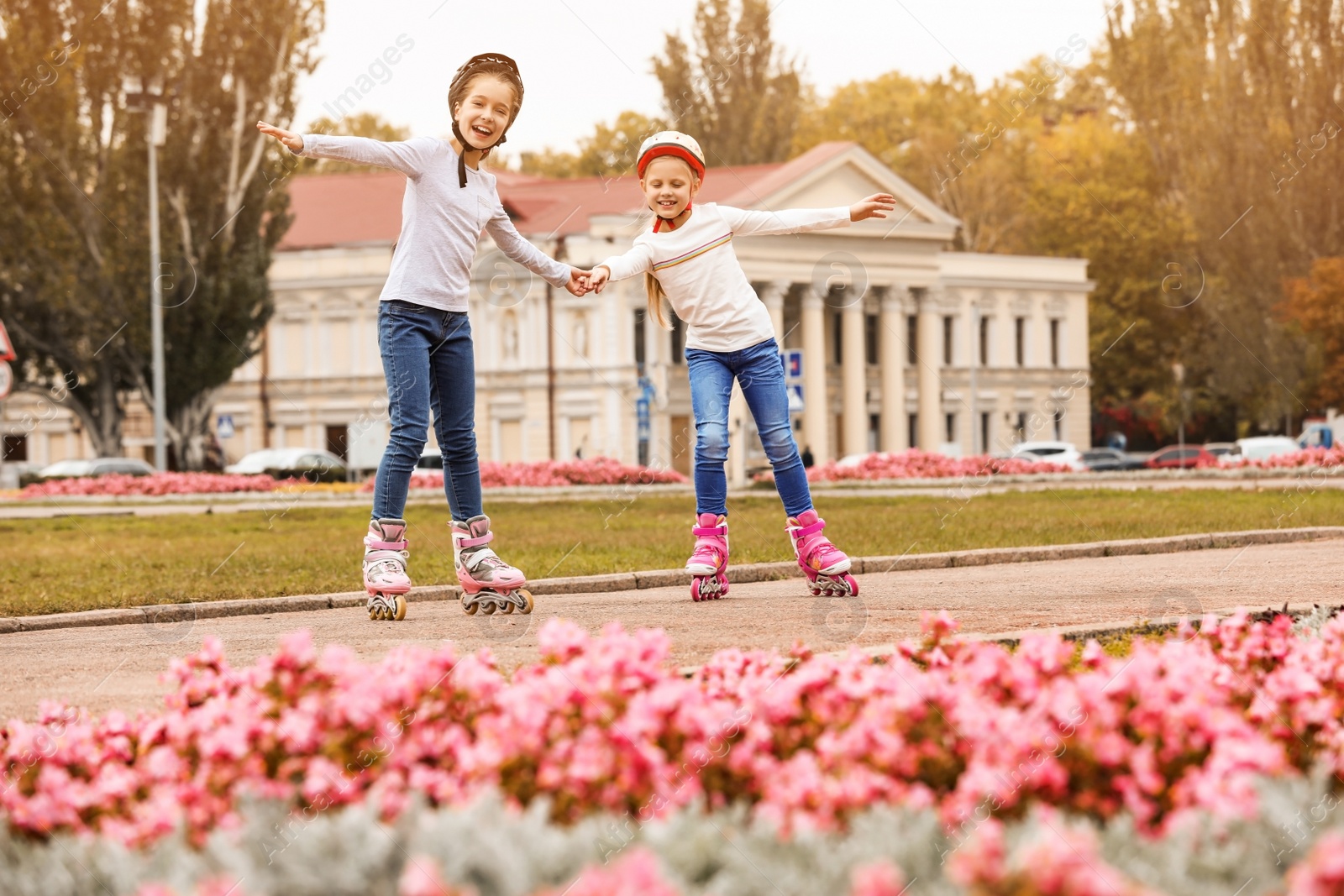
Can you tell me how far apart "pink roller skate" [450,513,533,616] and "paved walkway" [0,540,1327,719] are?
0.10 m

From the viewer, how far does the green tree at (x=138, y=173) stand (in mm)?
43875

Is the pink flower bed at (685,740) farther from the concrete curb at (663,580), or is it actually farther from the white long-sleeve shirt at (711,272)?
the white long-sleeve shirt at (711,272)

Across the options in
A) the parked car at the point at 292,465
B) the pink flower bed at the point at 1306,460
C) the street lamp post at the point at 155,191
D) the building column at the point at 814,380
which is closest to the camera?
the pink flower bed at the point at 1306,460

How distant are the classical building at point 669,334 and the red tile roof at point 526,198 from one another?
12 centimetres

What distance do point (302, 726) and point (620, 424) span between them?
64.7 meters

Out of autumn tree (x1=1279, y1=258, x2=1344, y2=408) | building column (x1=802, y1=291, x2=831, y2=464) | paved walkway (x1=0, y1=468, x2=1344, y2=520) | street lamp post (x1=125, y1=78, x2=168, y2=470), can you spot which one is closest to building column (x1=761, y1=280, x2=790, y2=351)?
building column (x1=802, y1=291, x2=831, y2=464)

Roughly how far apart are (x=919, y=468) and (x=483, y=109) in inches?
1236

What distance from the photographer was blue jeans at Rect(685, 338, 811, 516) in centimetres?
860

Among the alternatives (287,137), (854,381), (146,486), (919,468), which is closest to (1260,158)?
(854,381)

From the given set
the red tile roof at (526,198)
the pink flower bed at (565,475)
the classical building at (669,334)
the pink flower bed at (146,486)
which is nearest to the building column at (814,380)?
the classical building at (669,334)

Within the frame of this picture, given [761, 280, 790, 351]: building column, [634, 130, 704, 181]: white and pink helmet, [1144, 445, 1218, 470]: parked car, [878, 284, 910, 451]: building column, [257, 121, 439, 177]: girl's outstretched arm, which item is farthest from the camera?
[878, 284, 910, 451]: building column

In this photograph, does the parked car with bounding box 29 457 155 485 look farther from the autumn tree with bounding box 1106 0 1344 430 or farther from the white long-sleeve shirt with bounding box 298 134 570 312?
the white long-sleeve shirt with bounding box 298 134 570 312

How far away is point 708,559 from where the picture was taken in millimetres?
8656

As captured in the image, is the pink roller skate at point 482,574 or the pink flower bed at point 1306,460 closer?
the pink roller skate at point 482,574
